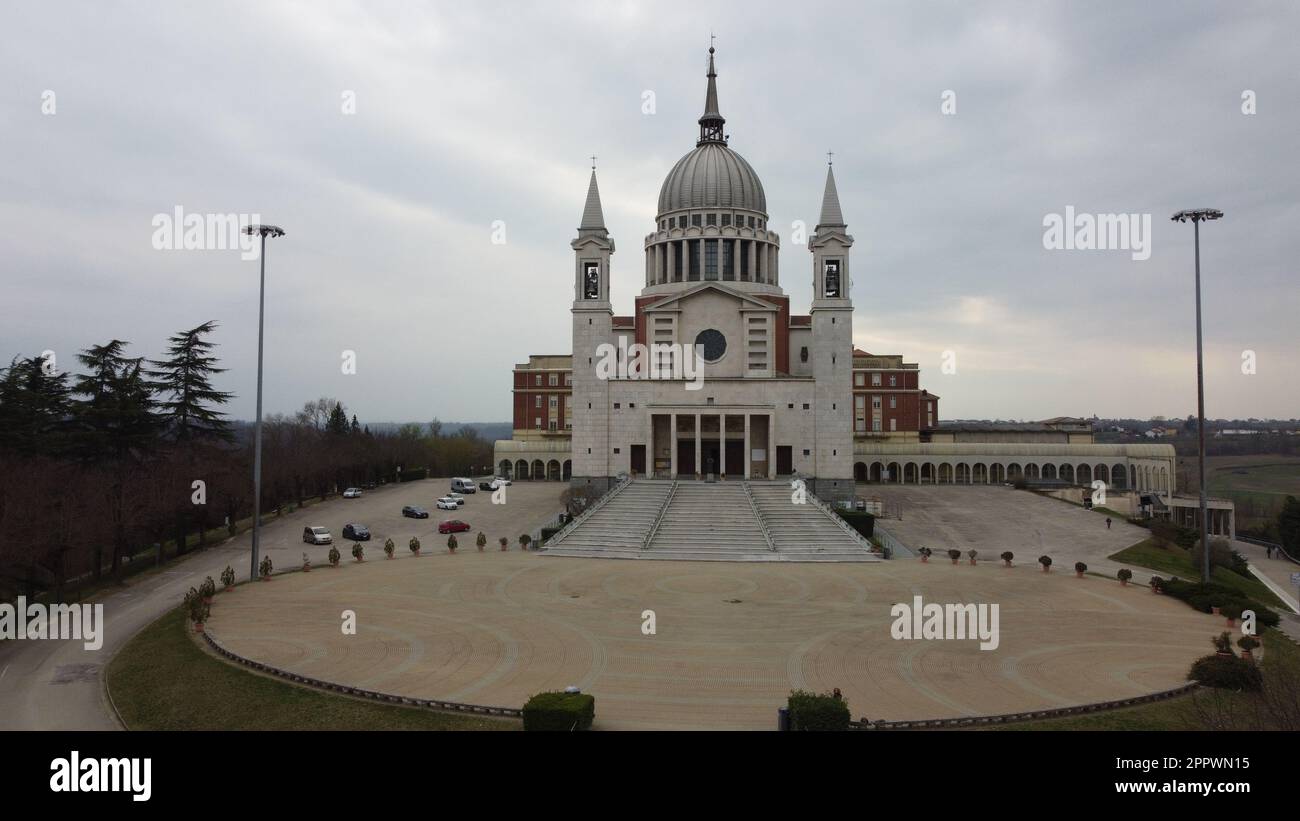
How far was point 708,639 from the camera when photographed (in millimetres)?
24031

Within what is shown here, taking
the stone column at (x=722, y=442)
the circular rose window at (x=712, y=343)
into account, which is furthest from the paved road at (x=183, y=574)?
the circular rose window at (x=712, y=343)

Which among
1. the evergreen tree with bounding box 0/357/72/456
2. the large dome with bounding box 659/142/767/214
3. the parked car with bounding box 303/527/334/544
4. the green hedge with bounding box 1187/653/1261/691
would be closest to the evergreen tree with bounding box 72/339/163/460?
the evergreen tree with bounding box 0/357/72/456

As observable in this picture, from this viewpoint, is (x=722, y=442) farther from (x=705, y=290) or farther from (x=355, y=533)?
Result: (x=355, y=533)

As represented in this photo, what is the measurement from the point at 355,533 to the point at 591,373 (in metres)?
20.4

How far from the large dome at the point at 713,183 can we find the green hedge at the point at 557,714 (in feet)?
190

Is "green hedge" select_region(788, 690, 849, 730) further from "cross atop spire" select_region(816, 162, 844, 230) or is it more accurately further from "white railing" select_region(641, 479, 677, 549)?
"cross atop spire" select_region(816, 162, 844, 230)

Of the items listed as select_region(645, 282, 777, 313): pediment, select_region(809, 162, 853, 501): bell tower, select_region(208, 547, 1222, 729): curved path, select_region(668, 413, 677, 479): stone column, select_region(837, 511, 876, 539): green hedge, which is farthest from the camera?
select_region(645, 282, 777, 313): pediment

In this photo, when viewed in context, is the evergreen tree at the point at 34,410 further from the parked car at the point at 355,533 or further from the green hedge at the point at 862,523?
the green hedge at the point at 862,523

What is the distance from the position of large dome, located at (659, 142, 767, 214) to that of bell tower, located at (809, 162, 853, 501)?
1464 cm

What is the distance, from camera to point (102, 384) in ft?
154

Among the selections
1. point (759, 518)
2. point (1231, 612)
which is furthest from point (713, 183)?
point (1231, 612)

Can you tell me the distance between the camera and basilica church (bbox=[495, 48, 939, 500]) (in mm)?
55678
